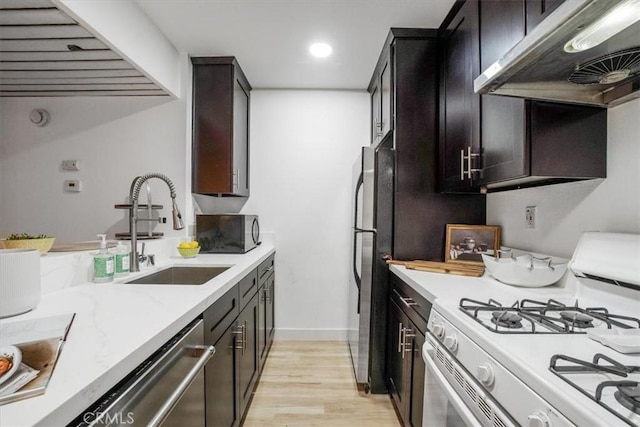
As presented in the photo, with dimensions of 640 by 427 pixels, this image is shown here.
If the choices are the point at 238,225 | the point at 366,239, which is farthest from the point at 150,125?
the point at 366,239

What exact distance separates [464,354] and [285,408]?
4.81 ft

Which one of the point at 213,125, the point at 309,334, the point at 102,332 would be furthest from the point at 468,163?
the point at 309,334

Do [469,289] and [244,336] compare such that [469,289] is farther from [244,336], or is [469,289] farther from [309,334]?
[309,334]

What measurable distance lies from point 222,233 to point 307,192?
98 centimetres

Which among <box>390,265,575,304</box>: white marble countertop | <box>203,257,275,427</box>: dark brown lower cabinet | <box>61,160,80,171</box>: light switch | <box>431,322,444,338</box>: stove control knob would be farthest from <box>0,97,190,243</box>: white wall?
<box>431,322,444,338</box>: stove control knob

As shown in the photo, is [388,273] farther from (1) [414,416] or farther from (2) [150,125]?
(2) [150,125]

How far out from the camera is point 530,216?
1.64m

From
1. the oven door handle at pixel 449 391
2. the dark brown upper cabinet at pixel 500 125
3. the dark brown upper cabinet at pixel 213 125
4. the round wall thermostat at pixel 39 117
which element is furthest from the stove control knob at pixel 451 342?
the round wall thermostat at pixel 39 117

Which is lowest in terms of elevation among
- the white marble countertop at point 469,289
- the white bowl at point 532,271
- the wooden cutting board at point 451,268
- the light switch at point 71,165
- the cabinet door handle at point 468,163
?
the white marble countertop at point 469,289

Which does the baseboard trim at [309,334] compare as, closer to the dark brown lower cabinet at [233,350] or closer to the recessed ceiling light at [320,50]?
the dark brown lower cabinet at [233,350]

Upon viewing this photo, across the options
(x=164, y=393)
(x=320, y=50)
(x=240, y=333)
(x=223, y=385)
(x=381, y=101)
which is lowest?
(x=223, y=385)

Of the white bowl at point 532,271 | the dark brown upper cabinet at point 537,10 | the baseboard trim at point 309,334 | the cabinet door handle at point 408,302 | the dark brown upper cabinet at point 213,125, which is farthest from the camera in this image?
the baseboard trim at point 309,334

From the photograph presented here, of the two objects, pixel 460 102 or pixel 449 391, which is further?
pixel 460 102

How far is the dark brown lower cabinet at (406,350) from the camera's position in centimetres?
144
